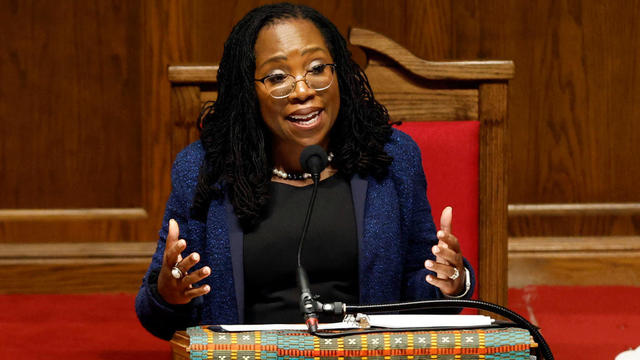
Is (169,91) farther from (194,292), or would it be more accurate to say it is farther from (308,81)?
→ (194,292)

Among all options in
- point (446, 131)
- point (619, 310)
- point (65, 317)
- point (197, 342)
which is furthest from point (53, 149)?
point (197, 342)

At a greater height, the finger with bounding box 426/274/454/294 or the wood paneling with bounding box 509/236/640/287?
the finger with bounding box 426/274/454/294

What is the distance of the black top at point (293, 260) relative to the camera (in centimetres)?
116

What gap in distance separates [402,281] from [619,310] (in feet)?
3.36

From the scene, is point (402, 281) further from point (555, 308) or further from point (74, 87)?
point (74, 87)

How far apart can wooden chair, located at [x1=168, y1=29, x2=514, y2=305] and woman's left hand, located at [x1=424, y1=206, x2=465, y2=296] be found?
0.33 meters

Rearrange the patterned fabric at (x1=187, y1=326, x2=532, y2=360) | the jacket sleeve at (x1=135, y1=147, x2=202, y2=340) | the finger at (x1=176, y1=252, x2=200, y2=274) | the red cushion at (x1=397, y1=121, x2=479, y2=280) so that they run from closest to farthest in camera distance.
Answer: the patterned fabric at (x1=187, y1=326, x2=532, y2=360) → the finger at (x1=176, y1=252, x2=200, y2=274) → the jacket sleeve at (x1=135, y1=147, x2=202, y2=340) → the red cushion at (x1=397, y1=121, x2=479, y2=280)

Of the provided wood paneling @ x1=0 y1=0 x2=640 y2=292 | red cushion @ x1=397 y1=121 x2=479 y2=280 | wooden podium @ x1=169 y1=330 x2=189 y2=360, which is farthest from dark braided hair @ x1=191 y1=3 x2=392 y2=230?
wood paneling @ x1=0 y1=0 x2=640 y2=292

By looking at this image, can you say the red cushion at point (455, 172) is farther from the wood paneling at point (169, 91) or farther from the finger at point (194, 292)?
the wood paneling at point (169, 91)

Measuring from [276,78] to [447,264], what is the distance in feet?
1.19

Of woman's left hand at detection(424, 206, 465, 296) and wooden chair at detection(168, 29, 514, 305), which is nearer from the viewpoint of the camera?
woman's left hand at detection(424, 206, 465, 296)

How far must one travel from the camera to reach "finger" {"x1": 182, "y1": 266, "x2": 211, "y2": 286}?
93 cm

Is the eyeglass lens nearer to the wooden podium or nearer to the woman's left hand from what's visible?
the woman's left hand

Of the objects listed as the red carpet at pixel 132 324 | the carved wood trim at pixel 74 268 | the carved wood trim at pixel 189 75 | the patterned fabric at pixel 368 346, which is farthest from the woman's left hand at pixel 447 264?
the carved wood trim at pixel 74 268
